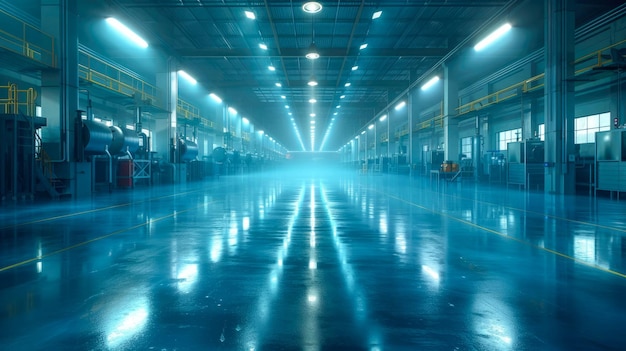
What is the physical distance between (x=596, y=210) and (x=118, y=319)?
12659 mm

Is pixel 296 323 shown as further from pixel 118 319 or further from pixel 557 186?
pixel 557 186

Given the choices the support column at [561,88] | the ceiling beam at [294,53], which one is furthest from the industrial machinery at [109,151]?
the support column at [561,88]

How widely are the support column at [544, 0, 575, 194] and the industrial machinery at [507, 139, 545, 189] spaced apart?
3117 millimetres

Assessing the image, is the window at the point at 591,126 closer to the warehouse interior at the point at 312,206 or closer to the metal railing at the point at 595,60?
the warehouse interior at the point at 312,206

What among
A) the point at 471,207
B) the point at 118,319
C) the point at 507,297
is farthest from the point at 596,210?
the point at 118,319

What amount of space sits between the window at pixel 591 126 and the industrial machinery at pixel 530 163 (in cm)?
257

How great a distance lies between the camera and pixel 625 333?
9.77 ft

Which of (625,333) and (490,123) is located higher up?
(490,123)

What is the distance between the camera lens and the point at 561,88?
15758 millimetres

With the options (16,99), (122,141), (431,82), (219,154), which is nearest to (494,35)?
(431,82)

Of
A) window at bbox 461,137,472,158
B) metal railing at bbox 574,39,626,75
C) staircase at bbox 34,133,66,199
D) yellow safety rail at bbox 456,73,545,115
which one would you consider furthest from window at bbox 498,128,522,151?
staircase at bbox 34,133,66,199

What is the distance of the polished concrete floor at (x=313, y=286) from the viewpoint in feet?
9.52

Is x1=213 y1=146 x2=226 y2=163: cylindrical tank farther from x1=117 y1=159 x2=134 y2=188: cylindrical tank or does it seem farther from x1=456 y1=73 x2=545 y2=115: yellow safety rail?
x1=456 y1=73 x2=545 y2=115: yellow safety rail

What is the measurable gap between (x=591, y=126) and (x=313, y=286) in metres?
22.5
